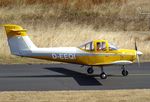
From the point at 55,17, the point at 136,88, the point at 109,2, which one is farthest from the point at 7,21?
the point at 136,88

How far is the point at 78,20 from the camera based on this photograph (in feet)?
139

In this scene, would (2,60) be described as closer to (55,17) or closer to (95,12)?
(55,17)

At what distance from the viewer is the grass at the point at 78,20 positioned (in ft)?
107

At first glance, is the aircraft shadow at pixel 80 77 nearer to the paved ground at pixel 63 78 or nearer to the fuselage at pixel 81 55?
the paved ground at pixel 63 78

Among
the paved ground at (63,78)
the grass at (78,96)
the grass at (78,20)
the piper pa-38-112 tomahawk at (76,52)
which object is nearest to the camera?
the grass at (78,96)

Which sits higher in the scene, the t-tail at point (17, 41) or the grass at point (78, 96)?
the t-tail at point (17, 41)

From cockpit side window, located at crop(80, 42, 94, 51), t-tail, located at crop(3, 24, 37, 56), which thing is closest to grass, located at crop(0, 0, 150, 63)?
t-tail, located at crop(3, 24, 37, 56)

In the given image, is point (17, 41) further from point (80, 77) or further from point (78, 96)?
point (78, 96)

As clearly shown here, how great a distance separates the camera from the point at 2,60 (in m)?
26.9

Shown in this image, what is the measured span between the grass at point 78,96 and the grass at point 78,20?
13356 millimetres

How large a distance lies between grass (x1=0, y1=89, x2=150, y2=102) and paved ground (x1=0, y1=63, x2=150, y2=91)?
1179 millimetres

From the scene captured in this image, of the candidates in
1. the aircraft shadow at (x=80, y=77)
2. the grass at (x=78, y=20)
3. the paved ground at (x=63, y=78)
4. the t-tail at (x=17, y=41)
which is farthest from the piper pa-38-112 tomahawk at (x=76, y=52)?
the grass at (x=78, y=20)

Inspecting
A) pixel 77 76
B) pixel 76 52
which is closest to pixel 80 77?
pixel 77 76

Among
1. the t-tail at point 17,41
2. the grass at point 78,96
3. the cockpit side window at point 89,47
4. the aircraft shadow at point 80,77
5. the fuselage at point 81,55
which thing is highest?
the t-tail at point 17,41
